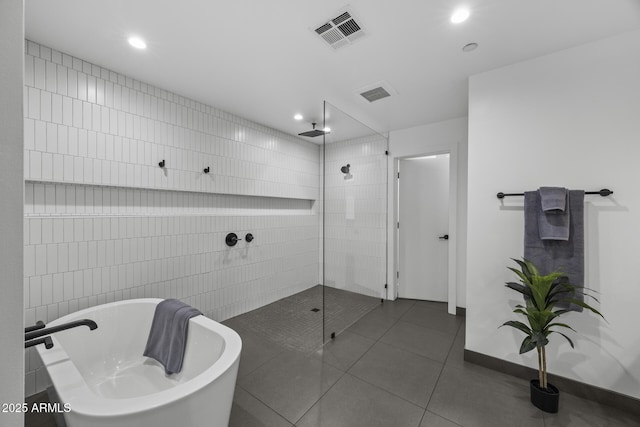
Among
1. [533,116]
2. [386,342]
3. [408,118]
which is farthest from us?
[408,118]

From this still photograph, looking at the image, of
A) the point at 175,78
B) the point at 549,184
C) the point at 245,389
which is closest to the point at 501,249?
the point at 549,184

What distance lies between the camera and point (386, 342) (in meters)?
2.69

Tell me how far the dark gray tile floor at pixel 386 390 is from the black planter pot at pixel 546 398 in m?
0.05

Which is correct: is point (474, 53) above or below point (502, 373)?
above

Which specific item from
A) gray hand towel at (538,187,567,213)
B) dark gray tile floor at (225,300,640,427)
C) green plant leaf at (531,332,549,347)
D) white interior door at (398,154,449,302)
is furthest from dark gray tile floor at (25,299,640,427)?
gray hand towel at (538,187,567,213)

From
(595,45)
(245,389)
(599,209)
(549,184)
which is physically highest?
(595,45)

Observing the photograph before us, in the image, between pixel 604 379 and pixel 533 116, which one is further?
pixel 533 116

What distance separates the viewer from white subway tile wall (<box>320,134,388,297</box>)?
2.92 metres

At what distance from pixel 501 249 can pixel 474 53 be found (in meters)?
1.64

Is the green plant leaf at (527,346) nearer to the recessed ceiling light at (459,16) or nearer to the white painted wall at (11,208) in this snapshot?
the recessed ceiling light at (459,16)

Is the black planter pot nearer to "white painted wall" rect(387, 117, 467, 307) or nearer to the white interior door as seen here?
"white painted wall" rect(387, 117, 467, 307)

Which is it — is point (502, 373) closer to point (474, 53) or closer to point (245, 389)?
point (245, 389)

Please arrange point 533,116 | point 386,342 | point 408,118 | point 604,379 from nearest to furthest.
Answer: point 604,379
point 533,116
point 386,342
point 408,118

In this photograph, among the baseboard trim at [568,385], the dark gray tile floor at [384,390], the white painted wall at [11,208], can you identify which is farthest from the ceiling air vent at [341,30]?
the baseboard trim at [568,385]
